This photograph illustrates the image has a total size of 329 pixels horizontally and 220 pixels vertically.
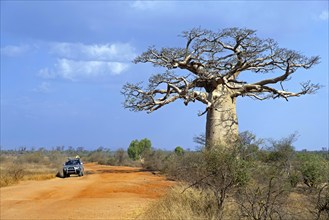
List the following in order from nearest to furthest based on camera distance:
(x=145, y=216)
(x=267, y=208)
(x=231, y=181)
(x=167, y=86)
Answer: (x=267, y=208) < (x=231, y=181) < (x=145, y=216) < (x=167, y=86)

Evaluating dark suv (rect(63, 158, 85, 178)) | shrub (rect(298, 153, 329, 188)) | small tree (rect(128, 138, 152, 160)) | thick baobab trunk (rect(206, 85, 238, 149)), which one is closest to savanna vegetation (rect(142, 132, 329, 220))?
shrub (rect(298, 153, 329, 188))

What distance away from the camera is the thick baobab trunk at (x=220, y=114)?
21.5 m

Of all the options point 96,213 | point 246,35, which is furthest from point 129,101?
point 96,213

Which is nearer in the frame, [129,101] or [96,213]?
[96,213]

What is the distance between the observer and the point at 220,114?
2172 cm

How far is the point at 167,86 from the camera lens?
22.8 metres

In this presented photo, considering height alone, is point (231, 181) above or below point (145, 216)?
above

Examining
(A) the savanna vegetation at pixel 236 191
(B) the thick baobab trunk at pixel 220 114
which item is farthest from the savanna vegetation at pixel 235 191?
(B) the thick baobab trunk at pixel 220 114

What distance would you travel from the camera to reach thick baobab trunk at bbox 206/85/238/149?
2153 centimetres

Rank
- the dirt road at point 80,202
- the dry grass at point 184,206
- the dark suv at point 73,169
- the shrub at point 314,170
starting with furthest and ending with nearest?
the dark suv at point 73,169 → the shrub at point 314,170 → the dirt road at point 80,202 → the dry grass at point 184,206

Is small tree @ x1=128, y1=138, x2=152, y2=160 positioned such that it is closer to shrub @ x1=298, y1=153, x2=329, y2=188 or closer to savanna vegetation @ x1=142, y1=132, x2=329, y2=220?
shrub @ x1=298, y1=153, x2=329, y2=188

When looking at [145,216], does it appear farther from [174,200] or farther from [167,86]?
[167,86]

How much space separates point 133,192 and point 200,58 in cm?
731

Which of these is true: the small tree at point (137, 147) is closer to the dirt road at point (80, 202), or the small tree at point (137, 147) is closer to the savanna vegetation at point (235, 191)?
the dirt road at point (80, 202)
